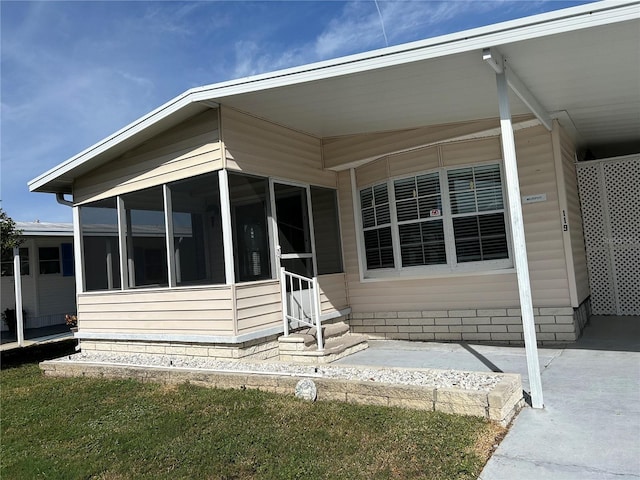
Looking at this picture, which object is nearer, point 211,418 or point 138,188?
point 211,418

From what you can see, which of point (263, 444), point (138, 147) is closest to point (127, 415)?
point (263, 444)

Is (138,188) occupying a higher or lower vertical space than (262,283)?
higher

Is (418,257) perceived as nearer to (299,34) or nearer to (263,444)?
(263,444)

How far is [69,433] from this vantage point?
412 centimetres

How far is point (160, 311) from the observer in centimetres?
648

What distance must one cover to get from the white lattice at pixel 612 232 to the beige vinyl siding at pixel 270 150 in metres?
4.32

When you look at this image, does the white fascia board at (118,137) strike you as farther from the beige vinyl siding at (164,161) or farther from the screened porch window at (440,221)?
the screened porch window at (440,221)

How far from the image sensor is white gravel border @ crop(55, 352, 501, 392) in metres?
3.91

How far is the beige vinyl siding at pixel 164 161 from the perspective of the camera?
19.1 ft

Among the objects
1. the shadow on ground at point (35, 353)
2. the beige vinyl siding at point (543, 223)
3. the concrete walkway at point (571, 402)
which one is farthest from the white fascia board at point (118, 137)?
the beige vinyl siding at point (543, 223)

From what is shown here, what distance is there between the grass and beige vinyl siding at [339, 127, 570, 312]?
3185mm

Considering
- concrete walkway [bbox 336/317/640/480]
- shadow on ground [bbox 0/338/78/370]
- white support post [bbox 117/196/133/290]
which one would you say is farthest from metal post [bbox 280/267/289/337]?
shadow on ground [bbox 0/338/78/370]

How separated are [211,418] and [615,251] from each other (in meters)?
6.81

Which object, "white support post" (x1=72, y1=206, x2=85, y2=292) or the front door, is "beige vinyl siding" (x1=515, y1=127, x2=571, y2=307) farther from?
"white support post" (x1=72, y1=206, x2=85, y2=292)
